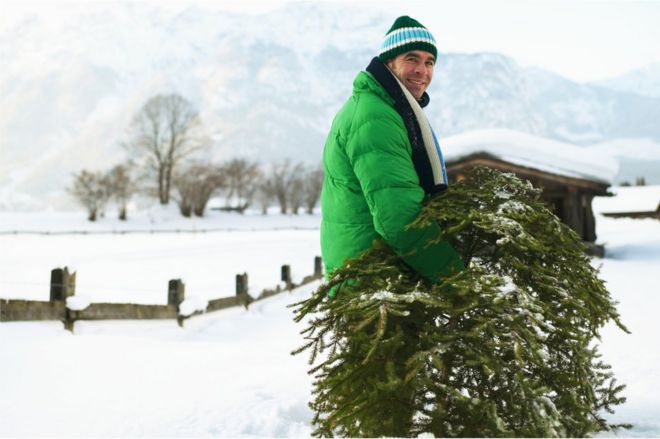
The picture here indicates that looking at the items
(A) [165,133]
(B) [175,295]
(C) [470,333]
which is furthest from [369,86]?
(A) [165,133]

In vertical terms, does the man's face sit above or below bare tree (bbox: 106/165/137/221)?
below

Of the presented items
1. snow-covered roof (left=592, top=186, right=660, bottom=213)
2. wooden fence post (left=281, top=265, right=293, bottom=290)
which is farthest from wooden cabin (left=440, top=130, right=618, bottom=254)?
snow-covered roof (left=592, top=186, right=660, bottom=213)

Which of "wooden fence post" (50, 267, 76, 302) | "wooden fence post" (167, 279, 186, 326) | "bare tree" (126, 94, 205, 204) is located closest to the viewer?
"wooden fence post" (50, 267, 76, 302)

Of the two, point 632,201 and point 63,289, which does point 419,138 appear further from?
point 632,201

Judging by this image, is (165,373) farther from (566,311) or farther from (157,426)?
(566,311)

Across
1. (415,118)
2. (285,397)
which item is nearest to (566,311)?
(415,118)

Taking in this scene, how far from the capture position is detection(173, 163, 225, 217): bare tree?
54.0 m

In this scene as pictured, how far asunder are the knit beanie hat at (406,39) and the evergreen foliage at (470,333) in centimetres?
83

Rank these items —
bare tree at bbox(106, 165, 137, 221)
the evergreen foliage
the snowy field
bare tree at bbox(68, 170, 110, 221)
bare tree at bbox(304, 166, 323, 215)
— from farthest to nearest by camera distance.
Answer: bare tree at bbox(304, 166, 323, 215) → bare tree at bbox(106, 165, 137, 221) → bare tree at bbox(68, 170, 110, 221) → the snowy field → the evergreen foliage

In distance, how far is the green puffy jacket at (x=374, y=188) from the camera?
7.47 feet

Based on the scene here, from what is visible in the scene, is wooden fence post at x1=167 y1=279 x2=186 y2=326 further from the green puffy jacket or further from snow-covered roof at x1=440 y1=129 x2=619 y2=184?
snow-covered roof at x1=440 y1=129 x2=619 y2=184

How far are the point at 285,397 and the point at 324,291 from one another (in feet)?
7.13

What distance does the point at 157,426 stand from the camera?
11.5ft

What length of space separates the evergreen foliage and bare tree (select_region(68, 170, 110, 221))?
169 ft
